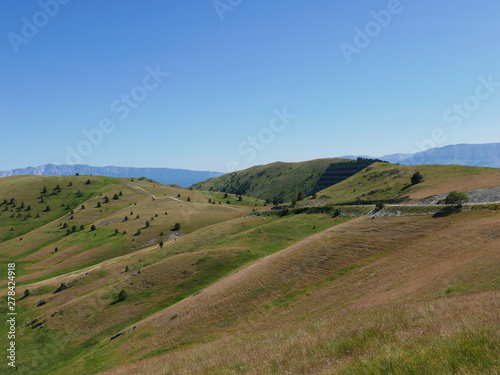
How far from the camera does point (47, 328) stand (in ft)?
156

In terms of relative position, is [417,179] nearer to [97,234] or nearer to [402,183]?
[402,183]

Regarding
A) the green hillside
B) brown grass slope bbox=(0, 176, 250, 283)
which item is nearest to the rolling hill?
the green hillside

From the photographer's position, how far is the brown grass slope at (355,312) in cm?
839

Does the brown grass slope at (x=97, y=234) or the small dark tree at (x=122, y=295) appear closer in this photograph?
the small dark tree at (x=122, y=295)

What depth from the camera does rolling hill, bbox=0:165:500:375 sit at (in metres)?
9.93

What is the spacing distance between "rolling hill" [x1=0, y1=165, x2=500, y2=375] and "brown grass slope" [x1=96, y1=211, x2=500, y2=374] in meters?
0.11

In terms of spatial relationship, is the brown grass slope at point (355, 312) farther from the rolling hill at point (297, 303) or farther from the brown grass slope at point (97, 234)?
the brown grass slope at point (97, 234)

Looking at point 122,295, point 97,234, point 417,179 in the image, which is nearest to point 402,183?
point 417,179

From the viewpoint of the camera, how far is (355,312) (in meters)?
19.4

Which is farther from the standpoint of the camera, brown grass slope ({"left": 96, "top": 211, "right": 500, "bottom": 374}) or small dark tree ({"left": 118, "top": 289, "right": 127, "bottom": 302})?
small dark tree ({"left": 118, "top": 289, "right": 127, "bottom": 302})

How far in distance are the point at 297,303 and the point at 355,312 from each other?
41.2ft

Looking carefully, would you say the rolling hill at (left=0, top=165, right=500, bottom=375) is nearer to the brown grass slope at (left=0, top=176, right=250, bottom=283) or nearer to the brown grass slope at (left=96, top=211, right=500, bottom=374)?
the brown grass slope at (left=96, top=211, right=500, bottom=374)

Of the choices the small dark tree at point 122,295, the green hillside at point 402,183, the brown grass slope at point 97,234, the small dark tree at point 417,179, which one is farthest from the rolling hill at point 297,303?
the brown grass slope at point 97,234

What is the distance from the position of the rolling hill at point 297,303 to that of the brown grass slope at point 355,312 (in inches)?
4.4
